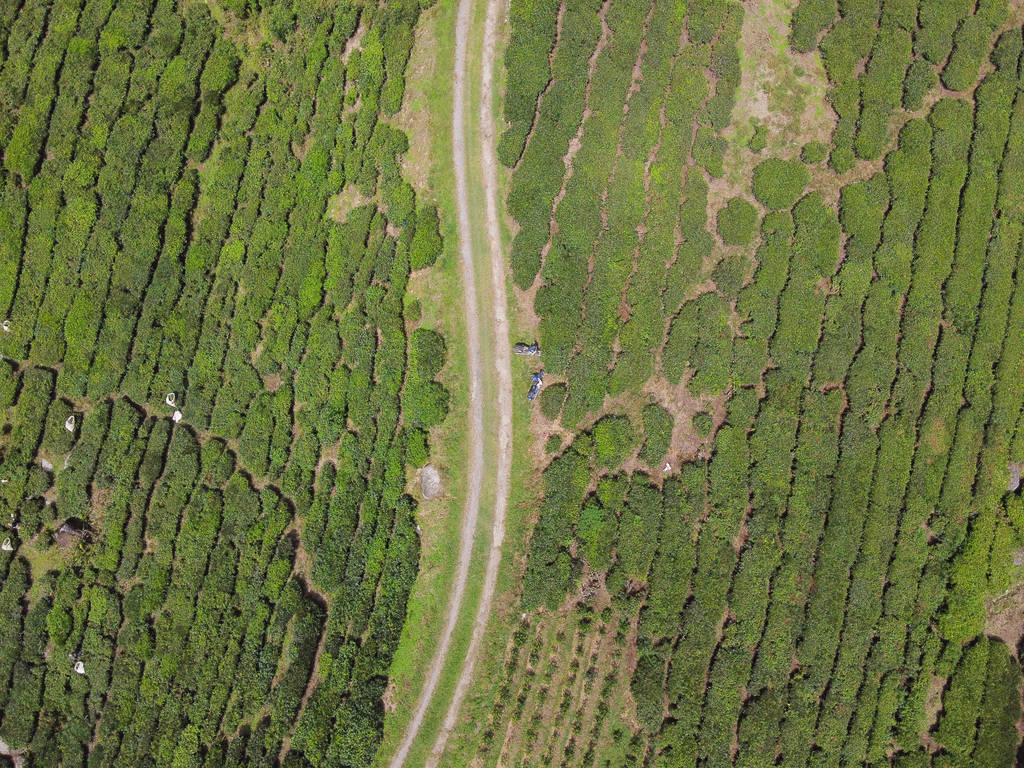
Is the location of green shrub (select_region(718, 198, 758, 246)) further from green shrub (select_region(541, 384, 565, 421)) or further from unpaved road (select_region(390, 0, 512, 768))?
green shrub (select_region(541, 384, 565, 421))

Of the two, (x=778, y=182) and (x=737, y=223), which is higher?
(x=778, y=182)

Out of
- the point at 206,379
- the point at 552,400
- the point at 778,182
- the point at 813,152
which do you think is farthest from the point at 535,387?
the point at 813,152

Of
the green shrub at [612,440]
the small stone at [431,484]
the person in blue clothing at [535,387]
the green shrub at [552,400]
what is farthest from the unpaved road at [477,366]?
the green shrub at [612,440]

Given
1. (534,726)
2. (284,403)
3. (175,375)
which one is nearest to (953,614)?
(534,726)

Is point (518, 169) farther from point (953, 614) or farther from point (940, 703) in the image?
point (940, 703)

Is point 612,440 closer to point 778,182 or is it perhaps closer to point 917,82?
point 778,182

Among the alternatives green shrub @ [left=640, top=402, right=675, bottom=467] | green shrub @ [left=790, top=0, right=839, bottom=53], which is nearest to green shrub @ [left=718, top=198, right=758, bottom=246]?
green shrub @ [left=790, top=0, right=839, bottom=53]
